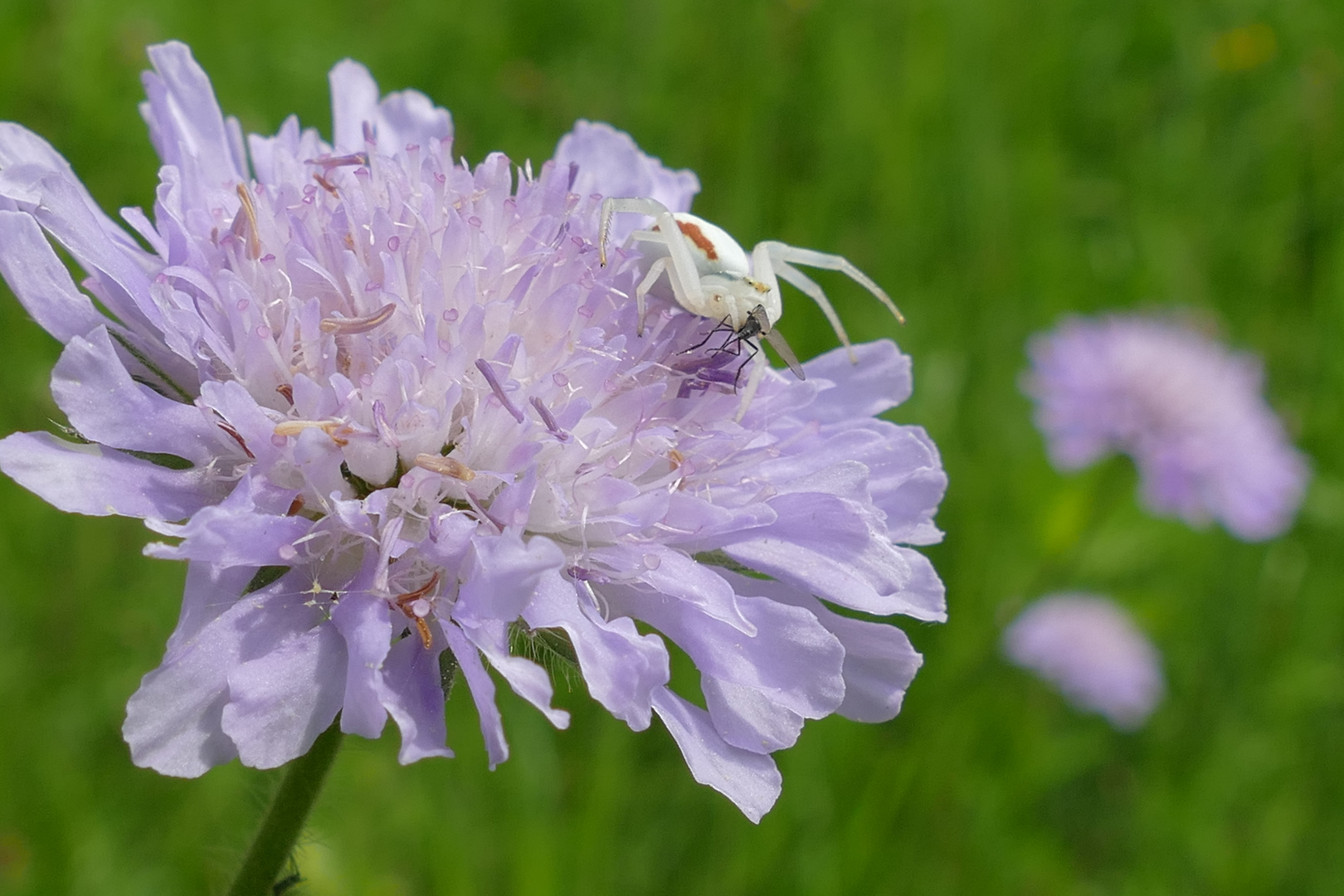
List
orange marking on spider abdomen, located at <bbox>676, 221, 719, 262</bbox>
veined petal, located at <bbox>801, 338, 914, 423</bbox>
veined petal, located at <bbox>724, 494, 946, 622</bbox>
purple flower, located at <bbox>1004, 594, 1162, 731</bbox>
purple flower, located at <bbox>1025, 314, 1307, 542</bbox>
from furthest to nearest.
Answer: purple flower, located at <bbox>1004, 594, 1162, 731</bbox>, purple flower, located at <bbox>1025, 314, 1307, 542</bbox>, veined petal, located at <bbox>801, 338, 914, 423</bbox>, orange marking on spider abdomen, located at <bbox>676, 221, 719, 262</bbox>, veined petal, located at <bbox>724, 494, 946, 622</bbox>

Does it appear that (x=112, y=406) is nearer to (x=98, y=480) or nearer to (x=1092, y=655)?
(x=98, y=480)

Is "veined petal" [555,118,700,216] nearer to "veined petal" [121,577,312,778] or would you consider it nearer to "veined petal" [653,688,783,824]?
"veined petal" [653,688,783,824]

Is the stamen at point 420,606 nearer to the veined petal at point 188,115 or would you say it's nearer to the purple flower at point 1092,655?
the veined petal at point 188,115

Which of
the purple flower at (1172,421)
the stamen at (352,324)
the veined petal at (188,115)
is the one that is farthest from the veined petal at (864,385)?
the purple flower at (1172,421)

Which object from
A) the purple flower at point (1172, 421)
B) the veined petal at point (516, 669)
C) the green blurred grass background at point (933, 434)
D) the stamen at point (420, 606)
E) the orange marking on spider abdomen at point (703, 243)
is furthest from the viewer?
the purple flower at point (1172, 421)

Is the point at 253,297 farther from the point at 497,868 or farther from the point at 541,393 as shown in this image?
the point at 497,868

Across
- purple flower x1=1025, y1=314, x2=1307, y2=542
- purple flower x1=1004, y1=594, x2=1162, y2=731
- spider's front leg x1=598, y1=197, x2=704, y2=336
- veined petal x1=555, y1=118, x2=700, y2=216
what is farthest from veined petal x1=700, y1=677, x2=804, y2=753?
purple flower x1=1004, y1=594, x2=1162, y2=731

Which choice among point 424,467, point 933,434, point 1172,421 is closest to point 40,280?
point 424,467
